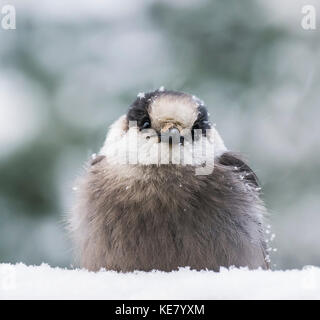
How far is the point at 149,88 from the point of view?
5.79 meters

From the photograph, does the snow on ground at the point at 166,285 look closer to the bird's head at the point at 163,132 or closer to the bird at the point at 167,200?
the bird at the point at 167,200

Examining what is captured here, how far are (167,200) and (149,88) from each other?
9.73ft

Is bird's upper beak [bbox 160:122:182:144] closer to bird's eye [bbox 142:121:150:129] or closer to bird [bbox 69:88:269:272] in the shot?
bird [bbox 69:88:269:272]

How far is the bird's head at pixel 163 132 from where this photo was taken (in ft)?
10.1

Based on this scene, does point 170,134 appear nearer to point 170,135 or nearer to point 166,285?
point 170,135

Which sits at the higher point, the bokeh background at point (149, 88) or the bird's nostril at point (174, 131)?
the bokeh background at point (149, 88)

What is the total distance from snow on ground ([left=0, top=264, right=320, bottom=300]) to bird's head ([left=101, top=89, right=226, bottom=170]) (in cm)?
Answer: 84

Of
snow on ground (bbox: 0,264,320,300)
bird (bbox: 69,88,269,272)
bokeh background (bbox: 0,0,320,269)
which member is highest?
bokeh background (bbox: 0,0,320,269)

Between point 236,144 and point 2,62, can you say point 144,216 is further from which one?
point 2,62

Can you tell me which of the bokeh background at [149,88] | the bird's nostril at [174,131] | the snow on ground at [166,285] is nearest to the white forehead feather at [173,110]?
the bird's nostril at [174,131]

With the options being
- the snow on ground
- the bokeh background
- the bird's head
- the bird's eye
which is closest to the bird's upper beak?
the bird's head

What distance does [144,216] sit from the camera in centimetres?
292

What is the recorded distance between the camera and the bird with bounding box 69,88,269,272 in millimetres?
2885

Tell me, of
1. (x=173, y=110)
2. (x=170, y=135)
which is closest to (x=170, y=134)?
(x=170, y=135)
